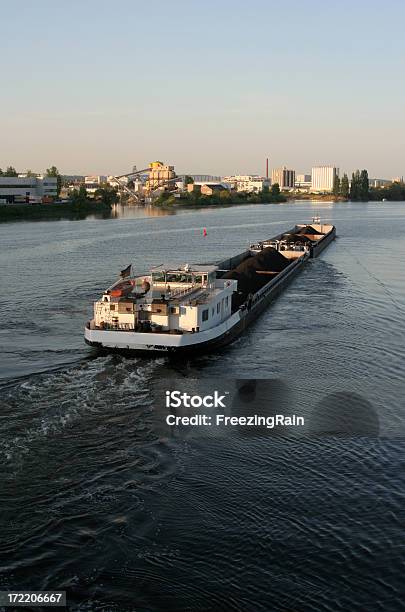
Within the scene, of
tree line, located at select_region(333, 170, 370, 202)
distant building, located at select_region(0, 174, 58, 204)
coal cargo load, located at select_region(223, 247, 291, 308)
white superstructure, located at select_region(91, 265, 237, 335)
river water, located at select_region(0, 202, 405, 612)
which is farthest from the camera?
tree line, located at select_region(333, 170, 370, 202)

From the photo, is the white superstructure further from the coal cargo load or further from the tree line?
the tree line

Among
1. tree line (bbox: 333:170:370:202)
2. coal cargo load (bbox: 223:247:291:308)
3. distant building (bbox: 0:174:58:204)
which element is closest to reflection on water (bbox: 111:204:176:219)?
distant building (bbox: 0:174:58:204)

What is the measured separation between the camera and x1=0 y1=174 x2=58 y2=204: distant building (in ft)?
362

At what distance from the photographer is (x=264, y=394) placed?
59.8ft

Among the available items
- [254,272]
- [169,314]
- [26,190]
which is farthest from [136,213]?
[169,314]

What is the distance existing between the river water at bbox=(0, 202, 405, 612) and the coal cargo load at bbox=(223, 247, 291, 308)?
14.6 ft

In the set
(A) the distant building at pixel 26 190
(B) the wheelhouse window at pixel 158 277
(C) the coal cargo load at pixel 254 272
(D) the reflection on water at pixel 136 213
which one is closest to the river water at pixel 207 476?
(B) the wheelhouse window at pixel 158 277

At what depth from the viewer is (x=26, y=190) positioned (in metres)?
115

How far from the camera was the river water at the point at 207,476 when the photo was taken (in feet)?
32.6

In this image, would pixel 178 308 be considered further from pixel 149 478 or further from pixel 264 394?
pixel 149 478

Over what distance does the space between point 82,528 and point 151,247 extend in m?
45.4

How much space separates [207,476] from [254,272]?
23.4 meters

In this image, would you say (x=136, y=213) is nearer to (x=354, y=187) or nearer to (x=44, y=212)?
(x=44, y=212)

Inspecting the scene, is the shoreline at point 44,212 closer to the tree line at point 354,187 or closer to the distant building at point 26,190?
the distant building at point 26,190
